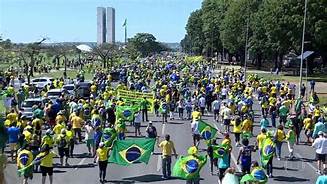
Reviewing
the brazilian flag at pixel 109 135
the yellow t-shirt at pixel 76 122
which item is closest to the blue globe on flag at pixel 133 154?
the brazilian flag at pixel 109 135

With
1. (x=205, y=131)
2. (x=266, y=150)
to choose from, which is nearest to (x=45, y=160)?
(x=266, y=150)

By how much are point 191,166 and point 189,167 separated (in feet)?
0.19

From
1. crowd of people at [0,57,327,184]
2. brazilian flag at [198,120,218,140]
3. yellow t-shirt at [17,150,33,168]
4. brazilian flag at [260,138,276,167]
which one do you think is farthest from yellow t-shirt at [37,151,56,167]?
brazilian flag at [198,120,218,140]

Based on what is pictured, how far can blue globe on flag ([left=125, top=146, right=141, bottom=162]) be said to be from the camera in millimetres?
17342

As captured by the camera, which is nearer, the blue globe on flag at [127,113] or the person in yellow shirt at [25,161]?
the person in yellow shirt at [25,161]

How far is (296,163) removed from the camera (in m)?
20.2

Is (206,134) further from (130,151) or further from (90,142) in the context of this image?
(130,151)

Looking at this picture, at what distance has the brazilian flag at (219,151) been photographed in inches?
624

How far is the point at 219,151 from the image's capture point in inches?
635

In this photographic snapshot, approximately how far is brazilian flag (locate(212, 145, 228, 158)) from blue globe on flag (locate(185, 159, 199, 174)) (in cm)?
169

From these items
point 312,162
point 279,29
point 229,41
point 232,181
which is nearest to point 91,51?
point 229,41

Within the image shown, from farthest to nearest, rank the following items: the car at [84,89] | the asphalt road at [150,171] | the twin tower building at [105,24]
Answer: the twin tower building at [105,24]
the car at [84,89]
the asphalt road at [150,171]

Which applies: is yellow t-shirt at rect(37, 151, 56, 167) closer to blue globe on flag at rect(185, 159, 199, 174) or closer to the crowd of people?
the crowd of people

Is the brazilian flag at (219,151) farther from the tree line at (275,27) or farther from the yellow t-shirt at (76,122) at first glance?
the tree line at (275,27)
